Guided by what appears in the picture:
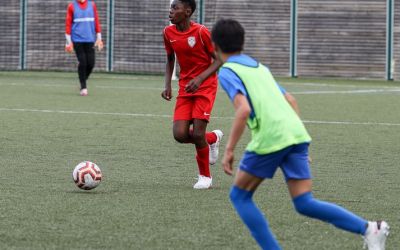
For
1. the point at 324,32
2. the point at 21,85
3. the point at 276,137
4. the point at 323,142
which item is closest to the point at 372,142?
the point at 323,142

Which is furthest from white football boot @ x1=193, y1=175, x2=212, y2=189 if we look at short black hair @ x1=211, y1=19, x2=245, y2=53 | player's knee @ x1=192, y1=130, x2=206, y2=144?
short black hair @ x1=211, y1=19, x2=245, y2=53

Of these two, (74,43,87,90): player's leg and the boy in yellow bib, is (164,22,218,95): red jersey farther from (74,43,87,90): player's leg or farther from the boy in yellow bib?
(74,43,87,90): player's leg

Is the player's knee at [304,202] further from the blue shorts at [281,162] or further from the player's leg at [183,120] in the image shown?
the player's leg at [183,120]

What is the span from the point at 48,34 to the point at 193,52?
70.6ft

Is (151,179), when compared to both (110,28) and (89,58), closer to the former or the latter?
(89,58)

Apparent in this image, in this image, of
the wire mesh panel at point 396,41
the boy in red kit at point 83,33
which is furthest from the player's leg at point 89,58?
the wire mesh panel at point 396,41

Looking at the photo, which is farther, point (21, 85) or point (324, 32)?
point (324, 32)

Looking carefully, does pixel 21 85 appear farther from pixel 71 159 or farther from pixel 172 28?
pixel 172 28

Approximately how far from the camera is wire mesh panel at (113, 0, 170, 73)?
3080cm

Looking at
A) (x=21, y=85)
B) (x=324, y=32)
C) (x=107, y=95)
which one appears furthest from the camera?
(x=324, y=32)

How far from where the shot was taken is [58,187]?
9820 mm

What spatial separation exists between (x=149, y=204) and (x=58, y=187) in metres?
1.23

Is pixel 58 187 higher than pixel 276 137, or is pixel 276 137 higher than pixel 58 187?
pixel 276 137

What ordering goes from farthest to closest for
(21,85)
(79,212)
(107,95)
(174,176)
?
1. (21,85)
2. (107,95)
3. (174,176)
4. (79,212)
